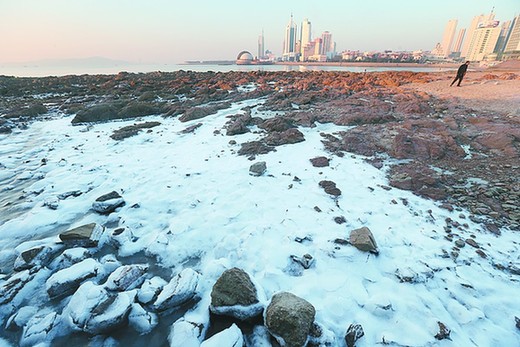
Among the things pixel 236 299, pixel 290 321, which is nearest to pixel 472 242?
pixel 290 321

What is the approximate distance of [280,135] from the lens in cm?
831

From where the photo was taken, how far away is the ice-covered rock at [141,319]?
2.73 metres

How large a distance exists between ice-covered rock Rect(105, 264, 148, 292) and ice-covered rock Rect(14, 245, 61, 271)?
1217mm

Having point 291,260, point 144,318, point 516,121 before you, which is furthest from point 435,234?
point 516,121

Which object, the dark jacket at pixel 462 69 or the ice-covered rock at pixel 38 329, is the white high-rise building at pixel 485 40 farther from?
the ice-covered rock at pixel 38 329

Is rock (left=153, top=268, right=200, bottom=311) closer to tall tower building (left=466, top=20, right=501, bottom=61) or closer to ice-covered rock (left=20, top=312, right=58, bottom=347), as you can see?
ice-covered rock (left=20, top=312, right=58, bottom=347)

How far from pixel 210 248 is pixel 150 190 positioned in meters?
2.59

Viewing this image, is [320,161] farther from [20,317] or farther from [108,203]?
[20,317]

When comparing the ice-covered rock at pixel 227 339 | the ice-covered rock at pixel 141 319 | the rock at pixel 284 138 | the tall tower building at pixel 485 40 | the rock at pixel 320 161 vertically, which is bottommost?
the ice-covered rock at pixel 141 319

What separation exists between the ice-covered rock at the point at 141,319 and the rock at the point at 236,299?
2.28ft

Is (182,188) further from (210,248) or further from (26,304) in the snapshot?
(26,304)

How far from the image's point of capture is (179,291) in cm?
303

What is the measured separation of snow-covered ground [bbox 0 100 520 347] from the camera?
2820 mm

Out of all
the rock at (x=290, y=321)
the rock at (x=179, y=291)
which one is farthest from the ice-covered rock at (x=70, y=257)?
the rock at (x=290, y=321)
